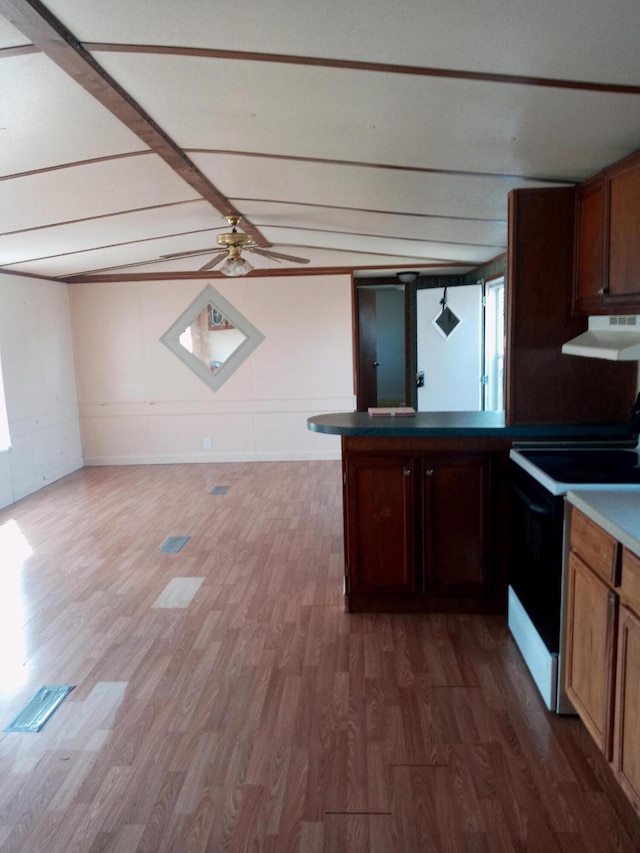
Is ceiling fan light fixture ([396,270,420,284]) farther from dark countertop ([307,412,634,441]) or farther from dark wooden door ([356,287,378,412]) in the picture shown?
dark countertop ([307,412,634,441])

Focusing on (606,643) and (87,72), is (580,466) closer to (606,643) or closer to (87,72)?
(606,643)

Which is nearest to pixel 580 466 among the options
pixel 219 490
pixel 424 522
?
pixel 424 522

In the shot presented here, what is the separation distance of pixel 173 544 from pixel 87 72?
126 inches

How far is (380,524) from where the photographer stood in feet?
10.5

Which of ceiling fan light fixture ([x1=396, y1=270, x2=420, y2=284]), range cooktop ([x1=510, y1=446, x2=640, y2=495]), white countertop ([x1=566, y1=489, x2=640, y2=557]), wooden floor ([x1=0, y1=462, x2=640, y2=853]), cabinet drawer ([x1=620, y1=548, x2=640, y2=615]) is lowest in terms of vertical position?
wooden floor ([x1=0, y1=462, x2=640, y2=853])

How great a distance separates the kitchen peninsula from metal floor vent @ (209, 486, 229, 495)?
9.03ft

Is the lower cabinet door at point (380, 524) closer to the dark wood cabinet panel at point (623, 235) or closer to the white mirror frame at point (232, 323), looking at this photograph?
the dark wood cabinet panel at point (623, 235)

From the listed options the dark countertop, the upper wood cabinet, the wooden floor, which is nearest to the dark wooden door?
the wooden floor

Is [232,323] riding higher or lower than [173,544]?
higher

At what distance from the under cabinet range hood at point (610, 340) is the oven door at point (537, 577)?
1.92ft

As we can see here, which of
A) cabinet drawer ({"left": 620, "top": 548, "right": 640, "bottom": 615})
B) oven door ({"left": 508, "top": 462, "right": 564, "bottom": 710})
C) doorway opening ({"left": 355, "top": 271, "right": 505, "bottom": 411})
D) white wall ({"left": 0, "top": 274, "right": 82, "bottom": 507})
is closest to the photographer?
cabinet drawer ({"left": 620, "top": 548, "right": 640, "bottom": 615})

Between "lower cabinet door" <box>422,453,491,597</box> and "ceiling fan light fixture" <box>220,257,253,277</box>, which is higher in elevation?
"ceiling fan light fixture" <box>220,257,253,277</box>

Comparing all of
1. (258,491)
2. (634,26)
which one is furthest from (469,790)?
(258,491)

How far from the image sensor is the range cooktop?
222 centimetres
